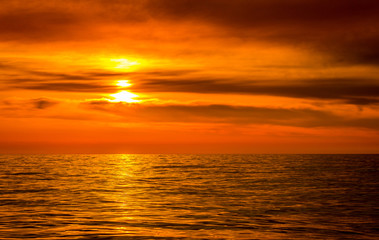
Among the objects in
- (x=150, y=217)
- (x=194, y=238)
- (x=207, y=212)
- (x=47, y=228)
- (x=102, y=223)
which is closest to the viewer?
(x=194, y=238)

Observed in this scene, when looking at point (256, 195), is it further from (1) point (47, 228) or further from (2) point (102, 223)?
(1) point (47, 228)

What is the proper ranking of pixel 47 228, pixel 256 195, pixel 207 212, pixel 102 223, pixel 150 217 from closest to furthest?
1. pixel 47 228
2. pixel 102 223
3. pixel 150 217
4. pixel 207 212
5. pixel 256 195

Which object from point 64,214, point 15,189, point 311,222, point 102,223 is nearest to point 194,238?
point 102,223

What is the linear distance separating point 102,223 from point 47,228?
3533mm

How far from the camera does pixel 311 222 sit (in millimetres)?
31859

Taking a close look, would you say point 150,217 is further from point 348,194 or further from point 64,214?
point 348,194

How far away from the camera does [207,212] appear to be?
35844 millimetres

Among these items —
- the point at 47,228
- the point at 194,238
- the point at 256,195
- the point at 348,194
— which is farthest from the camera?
the point at 348,194

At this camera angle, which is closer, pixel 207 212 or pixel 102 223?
pixel 102 223

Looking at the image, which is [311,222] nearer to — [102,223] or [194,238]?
[194,238]

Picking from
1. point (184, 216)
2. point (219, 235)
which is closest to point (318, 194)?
point (184, 216)

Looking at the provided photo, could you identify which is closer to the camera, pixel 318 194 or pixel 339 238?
pixel 339 238

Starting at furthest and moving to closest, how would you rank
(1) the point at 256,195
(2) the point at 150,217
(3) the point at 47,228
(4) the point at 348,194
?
(4) the point at 348,194 < (1) the point at 256,195 < (2) the point at 150,217 < (3) the point at 47,228

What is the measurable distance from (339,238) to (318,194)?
24.9 m
